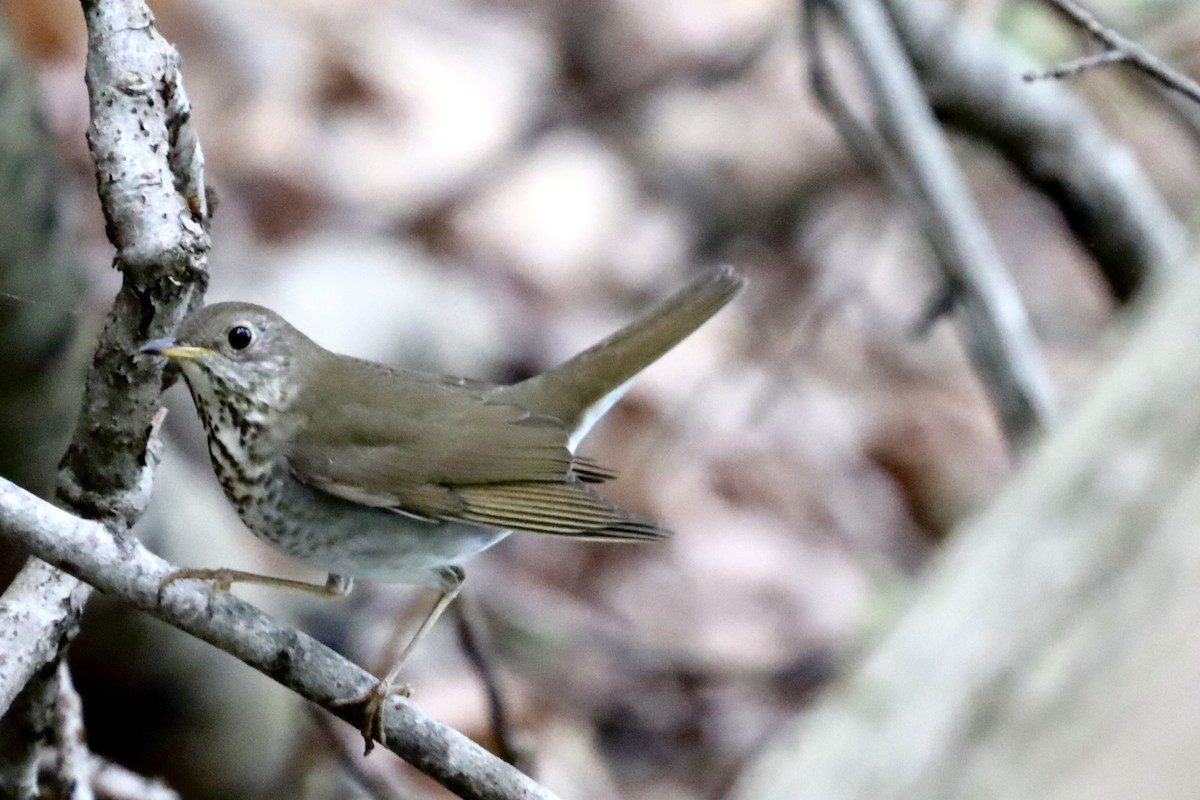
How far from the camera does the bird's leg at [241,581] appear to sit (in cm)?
181

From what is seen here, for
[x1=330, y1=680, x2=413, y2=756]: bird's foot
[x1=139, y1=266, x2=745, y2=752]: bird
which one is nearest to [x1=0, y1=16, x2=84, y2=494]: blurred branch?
[x1=139, y1=266, x2=745, y2=752]: bird

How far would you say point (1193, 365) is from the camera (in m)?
2.17

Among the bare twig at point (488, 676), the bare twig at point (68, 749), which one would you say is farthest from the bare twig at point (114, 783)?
the bare twig at point (488, 676)

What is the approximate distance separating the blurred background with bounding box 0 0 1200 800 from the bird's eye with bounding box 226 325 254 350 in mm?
469

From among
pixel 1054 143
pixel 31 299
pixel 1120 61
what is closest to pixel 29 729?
pixel 31 299

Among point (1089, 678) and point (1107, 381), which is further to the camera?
point (1107, 381)

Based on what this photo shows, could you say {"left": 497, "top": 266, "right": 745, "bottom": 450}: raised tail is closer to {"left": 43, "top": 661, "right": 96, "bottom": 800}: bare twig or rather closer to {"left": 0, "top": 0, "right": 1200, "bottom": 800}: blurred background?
{"left": 0, "top": 0, "right": 1200, "bottom": 800}: blurred background

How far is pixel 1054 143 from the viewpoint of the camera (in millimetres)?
4320

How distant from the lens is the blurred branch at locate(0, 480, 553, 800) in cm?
173

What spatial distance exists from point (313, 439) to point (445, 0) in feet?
20.0

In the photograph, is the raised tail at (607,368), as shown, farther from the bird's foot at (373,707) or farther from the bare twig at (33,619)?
the bare twig at (33,619)

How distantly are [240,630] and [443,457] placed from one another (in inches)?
33.1

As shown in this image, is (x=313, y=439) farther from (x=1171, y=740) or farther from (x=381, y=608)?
(x=381, y=608)

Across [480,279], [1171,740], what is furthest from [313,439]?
[480,279]
